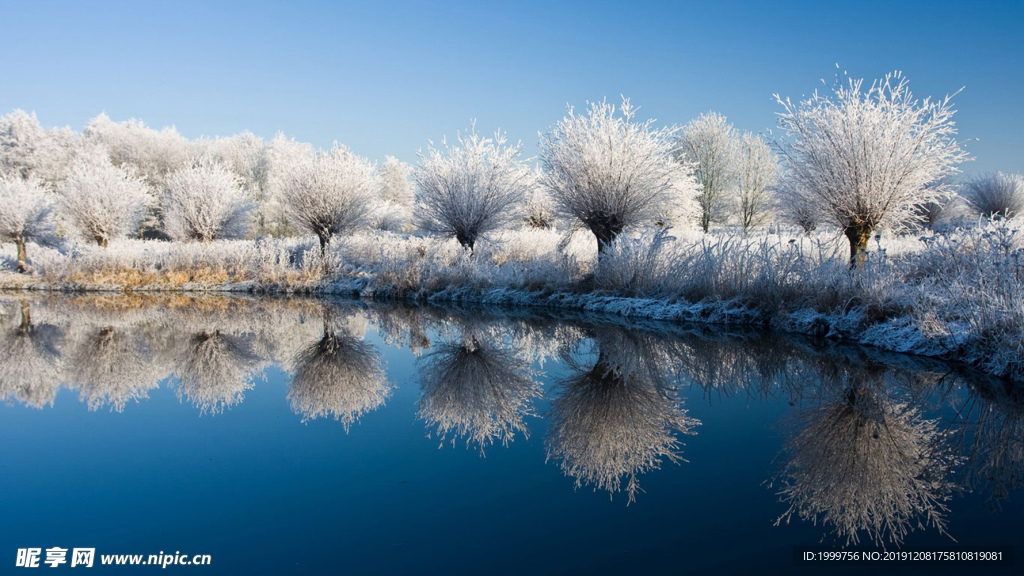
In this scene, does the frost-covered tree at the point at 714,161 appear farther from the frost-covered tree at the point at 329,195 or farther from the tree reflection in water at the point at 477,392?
the tree reflection in water at the point at 477,392

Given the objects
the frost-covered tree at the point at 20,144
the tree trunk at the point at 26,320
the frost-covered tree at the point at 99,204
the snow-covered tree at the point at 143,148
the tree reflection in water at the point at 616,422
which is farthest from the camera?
the snow-covered tree at the point at 143,148

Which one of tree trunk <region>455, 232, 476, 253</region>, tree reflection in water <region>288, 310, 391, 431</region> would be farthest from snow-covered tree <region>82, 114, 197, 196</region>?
tree reflection in water <region>288, 310, 391, 431</region>

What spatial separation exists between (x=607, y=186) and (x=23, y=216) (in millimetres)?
24305

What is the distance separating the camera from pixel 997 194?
93.4 feet

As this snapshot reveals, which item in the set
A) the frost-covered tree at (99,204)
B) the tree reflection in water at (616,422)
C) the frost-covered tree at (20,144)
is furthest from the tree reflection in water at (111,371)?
the frost-covered tree at (20,144)

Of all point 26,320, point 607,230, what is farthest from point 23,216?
point 607,230

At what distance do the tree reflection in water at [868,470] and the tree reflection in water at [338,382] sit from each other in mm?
3449

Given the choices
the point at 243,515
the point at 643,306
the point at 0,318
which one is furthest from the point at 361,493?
the point at 0,318

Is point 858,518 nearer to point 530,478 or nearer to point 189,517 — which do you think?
point 530,478

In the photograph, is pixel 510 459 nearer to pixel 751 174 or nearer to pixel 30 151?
pixel 751 174

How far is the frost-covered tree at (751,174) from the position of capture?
31469 millimetres

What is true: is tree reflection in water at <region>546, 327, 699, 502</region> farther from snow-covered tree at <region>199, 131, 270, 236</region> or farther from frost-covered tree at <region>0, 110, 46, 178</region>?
frost-covered tree at <region>0, 110, 46, 178</region>

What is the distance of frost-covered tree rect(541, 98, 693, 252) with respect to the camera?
13492 millimetres

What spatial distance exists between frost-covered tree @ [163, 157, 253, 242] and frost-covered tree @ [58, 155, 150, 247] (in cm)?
173
